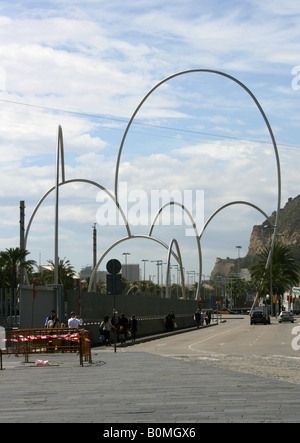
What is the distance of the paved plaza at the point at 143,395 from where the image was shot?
1000 centimetres

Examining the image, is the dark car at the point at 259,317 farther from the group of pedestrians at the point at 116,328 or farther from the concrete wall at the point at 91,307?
the group of pedestrians at the point at 116,328

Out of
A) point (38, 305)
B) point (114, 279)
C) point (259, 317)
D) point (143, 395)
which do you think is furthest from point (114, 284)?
point (259, 317)

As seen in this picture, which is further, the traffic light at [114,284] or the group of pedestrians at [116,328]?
the group of pedestrians at [116,328]

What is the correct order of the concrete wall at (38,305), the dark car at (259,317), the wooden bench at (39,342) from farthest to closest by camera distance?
1. the dark car at (259,317)
2. the concrete wall at (38,305)
3. the wooden bench at (39,342)

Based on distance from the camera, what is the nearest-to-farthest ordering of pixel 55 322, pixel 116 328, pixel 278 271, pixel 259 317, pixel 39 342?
1. pixel 39 342
2. pixel 55 322
3. pixel 116 328
4. pixel 259 317
5. pixel 278 271

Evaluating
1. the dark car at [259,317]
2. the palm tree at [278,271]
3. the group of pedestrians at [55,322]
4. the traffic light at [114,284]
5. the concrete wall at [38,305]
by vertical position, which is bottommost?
the dark car at [259,317]

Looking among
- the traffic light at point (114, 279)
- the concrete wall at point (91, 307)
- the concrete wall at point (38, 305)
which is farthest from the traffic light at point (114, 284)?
the concrete wall at point (38, 305)

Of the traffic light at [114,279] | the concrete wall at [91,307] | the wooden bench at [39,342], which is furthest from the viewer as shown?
the concrete wall at [91,307]

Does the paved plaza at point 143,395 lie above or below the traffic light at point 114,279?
below

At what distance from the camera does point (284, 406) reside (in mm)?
10828

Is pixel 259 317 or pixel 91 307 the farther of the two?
pixel 259 317

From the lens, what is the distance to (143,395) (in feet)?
41.7

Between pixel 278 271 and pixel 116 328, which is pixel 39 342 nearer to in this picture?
pixel 116 328

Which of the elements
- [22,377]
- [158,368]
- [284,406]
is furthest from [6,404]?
[158,368]
